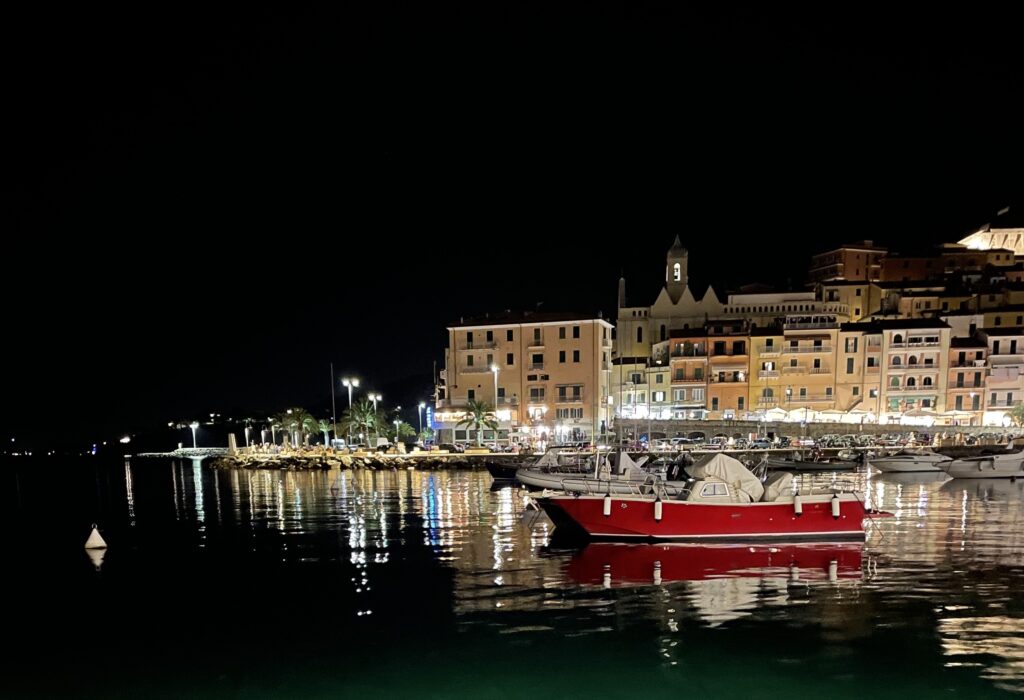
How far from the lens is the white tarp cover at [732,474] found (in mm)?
22375

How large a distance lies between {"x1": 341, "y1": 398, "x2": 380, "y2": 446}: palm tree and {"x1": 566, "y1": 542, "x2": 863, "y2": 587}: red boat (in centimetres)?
5459

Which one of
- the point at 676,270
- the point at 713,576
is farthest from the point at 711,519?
the point at 676,270

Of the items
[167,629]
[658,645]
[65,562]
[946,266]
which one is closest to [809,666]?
[658,645]

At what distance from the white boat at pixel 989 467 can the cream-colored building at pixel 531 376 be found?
32252 millimetres

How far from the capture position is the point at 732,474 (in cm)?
2242

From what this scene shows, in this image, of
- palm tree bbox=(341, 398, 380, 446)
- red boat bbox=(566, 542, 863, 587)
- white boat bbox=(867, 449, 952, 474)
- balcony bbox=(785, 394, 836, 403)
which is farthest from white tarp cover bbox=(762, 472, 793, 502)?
palm tree bbox=(341, 398, 380, 446)

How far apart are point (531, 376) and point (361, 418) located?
20.1 meters

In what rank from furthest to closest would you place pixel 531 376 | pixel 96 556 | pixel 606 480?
pixel 531 376, pixel 606 480, pixel 96 556

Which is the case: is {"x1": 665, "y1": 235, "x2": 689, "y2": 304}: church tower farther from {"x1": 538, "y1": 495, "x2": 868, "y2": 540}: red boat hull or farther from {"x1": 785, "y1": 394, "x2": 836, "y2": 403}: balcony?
{"x1": 538, "y1": 495, "x2": 868, "y2": 540}: red boat hull

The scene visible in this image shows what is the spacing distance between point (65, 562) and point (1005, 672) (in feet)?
95.1

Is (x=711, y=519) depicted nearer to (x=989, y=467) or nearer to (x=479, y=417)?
(x=989, y=467)

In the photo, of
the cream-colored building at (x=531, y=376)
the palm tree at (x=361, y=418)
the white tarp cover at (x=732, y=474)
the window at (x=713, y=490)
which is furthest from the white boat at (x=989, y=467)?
the palm tree at (x=361, y=418)

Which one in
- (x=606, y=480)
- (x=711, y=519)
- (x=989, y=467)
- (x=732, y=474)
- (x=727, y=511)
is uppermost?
(x=732, y=474)

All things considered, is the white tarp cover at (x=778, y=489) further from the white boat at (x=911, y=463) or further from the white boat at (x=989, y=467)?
the white boat at (x=989, y=467)
